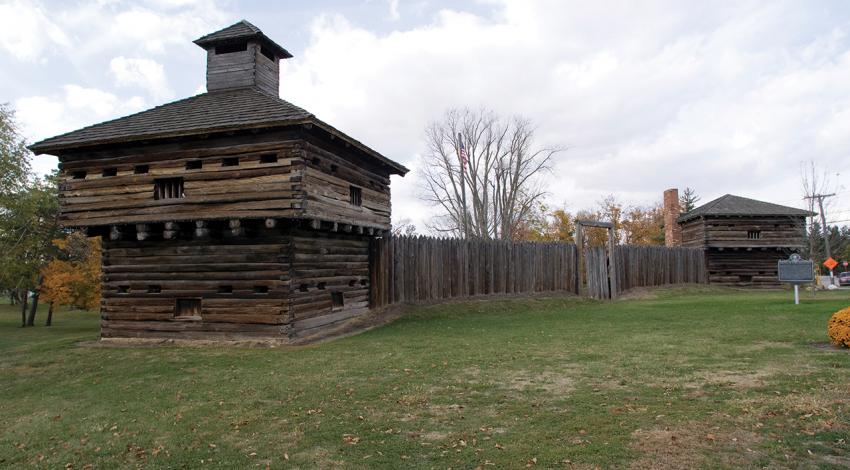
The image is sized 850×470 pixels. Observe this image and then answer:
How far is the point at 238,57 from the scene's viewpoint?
1608 centimetres

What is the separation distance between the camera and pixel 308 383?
27.3 ft

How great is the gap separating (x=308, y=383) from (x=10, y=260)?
75.4 feet

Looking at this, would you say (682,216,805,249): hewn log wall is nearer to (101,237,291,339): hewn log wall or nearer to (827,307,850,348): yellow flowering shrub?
(827,307,850,348): yellow flowering shrub

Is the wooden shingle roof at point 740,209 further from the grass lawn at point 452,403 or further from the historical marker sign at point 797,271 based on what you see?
the grass lawn at point 452,403

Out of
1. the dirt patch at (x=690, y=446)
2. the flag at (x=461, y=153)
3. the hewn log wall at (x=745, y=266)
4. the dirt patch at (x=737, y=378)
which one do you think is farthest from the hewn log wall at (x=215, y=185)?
the flag at (x=461, y=153)

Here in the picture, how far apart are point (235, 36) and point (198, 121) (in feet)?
13.3

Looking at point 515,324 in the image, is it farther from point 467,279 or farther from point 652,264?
point 652,264

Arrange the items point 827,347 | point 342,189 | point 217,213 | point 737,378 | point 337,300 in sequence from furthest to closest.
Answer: point 337,300 < point 342,189 < point 217,213 < point 827,347 < point 737,378

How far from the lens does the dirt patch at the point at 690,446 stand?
14.7 ft

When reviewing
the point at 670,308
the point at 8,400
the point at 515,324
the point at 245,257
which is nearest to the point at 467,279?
the point at 515,324

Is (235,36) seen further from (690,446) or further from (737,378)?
(690,446)

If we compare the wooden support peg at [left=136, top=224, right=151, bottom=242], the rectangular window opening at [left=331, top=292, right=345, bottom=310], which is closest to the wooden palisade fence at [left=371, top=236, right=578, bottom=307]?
the rectangular window opening at [left=331, top=292, right=345, bottom=310]

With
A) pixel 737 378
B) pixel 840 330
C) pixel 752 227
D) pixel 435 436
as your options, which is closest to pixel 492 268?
pixel 840 330

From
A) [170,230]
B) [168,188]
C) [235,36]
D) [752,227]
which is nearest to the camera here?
[170,230]
